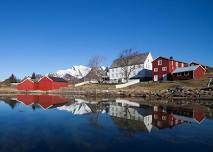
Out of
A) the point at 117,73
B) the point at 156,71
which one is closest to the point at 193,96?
the point at 156,71

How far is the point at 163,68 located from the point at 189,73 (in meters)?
8.56

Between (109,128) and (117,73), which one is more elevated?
(117,73)

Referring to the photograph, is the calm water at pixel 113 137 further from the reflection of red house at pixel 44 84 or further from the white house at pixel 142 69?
the reflection of red house at pixel 44 84

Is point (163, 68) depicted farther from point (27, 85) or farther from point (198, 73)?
point (27, 85)

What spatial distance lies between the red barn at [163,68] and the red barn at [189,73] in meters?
1.94

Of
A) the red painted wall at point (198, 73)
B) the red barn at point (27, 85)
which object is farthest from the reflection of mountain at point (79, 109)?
the red barn at point (27, 85)

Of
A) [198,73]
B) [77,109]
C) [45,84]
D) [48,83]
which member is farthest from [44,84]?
[77,109]

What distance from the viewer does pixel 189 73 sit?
7219 centimetres

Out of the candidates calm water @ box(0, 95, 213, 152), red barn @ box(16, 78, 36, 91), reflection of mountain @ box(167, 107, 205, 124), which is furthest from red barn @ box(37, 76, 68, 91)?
calm water @ box(0, 95, 213, 152)

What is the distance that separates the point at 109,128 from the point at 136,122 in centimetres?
331

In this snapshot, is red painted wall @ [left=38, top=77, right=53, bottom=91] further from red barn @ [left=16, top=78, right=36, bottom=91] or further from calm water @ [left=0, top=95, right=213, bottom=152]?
calm water @ [left=0, top=95, right=213, bottom=152]

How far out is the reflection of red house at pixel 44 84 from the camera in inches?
3538

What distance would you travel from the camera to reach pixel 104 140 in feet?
46.7

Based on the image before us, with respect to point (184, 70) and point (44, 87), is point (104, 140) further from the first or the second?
point (44, 87)
